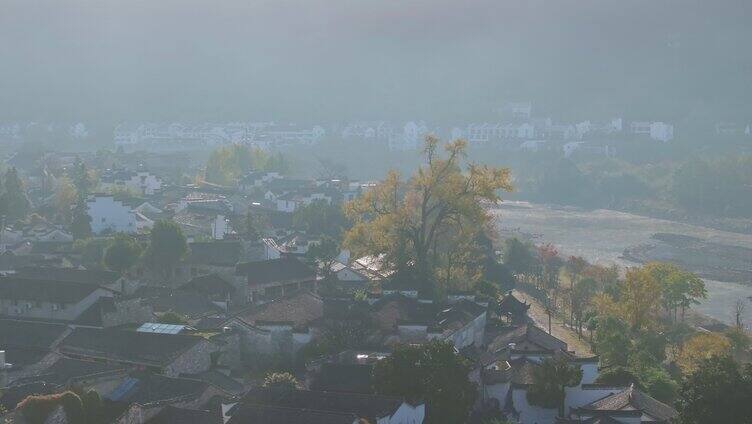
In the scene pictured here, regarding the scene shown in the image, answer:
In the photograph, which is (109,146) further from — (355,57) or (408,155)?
(355,57)

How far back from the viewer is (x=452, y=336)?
12.3 meters

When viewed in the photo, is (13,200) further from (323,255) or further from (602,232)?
(602,232)

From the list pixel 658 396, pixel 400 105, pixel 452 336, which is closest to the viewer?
pixel 658 396

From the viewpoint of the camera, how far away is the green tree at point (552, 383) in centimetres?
1019

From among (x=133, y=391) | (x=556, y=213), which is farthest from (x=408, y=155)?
(x=133, y=391)

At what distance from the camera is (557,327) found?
16344mm

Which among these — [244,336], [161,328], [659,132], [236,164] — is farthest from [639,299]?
[659,132]

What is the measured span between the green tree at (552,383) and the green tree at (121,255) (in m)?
7.38

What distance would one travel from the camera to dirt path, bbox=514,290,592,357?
1472 centimetres

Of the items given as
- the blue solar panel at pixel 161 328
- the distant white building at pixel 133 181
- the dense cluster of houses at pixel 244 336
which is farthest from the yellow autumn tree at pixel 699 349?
the distant white building at pixel 133 181

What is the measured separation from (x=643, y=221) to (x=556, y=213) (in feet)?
11.4

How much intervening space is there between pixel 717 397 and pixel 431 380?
2.66 m

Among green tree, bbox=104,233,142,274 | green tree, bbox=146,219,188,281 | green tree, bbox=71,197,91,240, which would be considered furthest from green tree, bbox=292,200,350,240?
green tree, bbox=104,233,142,274

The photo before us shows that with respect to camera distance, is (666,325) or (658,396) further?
(666,325)
